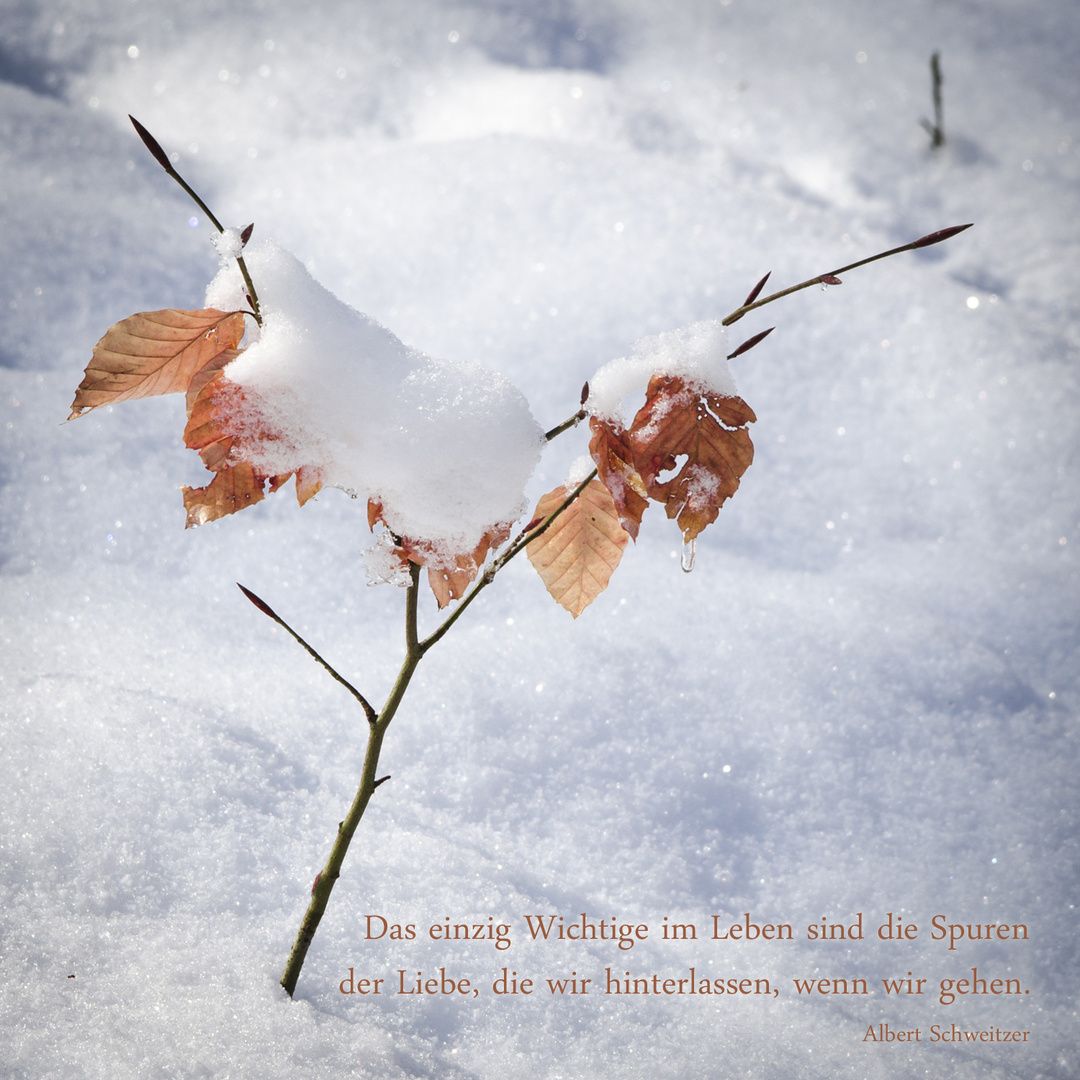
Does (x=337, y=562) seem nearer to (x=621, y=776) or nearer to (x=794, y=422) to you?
(x=621, y=776)

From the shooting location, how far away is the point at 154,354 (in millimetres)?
400

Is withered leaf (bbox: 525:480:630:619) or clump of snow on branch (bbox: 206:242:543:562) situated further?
withered leaf (bbox: 525:480:630:619)

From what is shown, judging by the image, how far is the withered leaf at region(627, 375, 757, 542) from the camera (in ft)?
1.28

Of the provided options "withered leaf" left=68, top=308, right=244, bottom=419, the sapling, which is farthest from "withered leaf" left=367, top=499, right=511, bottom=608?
"withered leaf" left=68, top=308, right=244, bottom=419

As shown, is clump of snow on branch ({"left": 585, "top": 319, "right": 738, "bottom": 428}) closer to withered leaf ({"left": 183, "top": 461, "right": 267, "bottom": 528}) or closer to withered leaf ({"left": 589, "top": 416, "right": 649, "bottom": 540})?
withered leaf ({"left": 589, "top": 416, "right": 649, "bottom": 540})

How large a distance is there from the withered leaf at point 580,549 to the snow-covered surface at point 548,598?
335 millimetres

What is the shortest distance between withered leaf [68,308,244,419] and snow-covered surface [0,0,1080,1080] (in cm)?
40

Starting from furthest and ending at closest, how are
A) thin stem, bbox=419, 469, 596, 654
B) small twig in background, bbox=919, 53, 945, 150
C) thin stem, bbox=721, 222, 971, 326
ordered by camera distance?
small twig in background, bbox=919, 53, 945, 150, thin stem, bbox=419, 469, 596, 654, thin stem, bbox=721, 222, 971, 326

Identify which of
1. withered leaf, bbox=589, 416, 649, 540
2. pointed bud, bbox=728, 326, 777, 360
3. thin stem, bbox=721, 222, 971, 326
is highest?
thin stem, bbox=721, 222, 971, 326

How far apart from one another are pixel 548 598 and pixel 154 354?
67 centimetres

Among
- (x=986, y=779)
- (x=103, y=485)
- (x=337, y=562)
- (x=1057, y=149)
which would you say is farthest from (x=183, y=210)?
(x=1057, y=149)

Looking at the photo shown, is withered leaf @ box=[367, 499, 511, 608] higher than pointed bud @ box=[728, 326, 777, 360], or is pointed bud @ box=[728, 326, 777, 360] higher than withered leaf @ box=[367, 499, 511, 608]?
pointed bud @ box=[728, 326, 777, 360]

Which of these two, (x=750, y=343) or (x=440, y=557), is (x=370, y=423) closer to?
(x=440, y=557)

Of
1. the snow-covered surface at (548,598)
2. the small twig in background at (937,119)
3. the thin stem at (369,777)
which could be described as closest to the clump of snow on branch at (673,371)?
the thin stem at (369,777)
